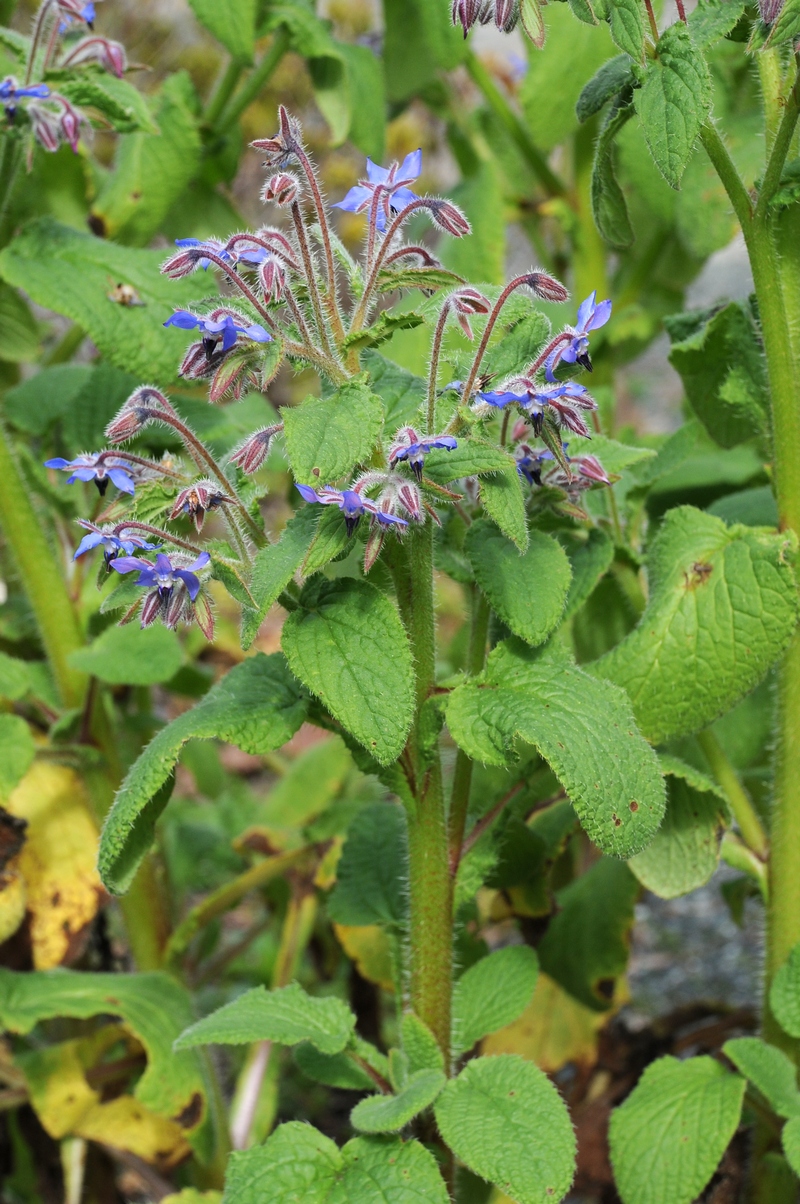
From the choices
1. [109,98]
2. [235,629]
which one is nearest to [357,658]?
[109,98]

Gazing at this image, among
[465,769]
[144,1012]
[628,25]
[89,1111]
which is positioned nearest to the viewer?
[628,25]

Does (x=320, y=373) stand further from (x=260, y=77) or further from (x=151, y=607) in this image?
(x=260, y=77)

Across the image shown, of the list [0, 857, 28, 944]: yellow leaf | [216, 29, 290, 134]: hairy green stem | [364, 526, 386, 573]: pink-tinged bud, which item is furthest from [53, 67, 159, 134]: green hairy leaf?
[0, 857, 28, 944]: yellow leaf

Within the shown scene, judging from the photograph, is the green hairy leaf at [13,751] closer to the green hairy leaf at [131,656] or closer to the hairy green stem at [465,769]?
the green hairy leaf at [131,656]

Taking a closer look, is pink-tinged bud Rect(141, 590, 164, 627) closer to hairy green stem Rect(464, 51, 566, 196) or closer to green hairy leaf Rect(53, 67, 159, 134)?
green hairy leaf Rect(53, 67, 159, 134)

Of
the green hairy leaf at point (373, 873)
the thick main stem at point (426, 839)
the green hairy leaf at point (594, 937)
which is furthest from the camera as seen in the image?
the green hairy leaf at point (594, 937)

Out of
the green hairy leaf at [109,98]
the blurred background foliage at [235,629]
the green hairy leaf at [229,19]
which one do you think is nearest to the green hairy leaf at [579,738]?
the blurred background foliage at [235,629]
